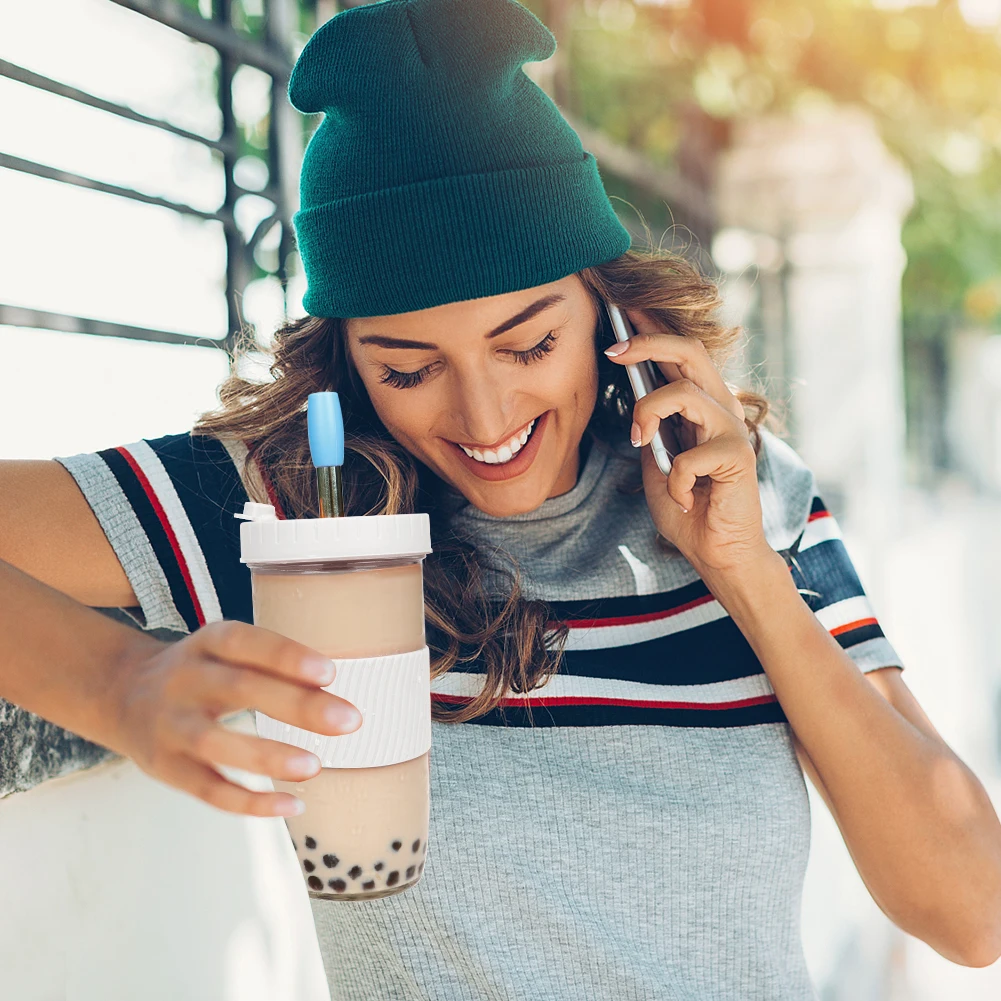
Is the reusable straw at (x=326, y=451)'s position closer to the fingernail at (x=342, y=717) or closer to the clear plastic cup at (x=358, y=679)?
the clear plastic cup at (x=358, y=679)

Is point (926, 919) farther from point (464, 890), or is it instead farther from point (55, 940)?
point (55, 940)

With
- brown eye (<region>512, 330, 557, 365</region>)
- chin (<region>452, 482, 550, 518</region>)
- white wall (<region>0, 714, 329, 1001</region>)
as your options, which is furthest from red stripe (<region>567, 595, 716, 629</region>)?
white wall (<region>0, 714, 329, 1001</region>)

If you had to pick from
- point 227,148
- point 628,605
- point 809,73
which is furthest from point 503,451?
point 809,73

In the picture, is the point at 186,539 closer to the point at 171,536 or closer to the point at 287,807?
the point at 171,536

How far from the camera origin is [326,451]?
998mm

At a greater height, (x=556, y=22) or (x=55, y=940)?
(x=556, y=22)

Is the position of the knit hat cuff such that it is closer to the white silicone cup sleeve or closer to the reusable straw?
the reusable straw

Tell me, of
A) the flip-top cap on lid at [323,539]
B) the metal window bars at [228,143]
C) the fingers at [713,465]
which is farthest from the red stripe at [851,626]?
the metal window bars at [228,143]

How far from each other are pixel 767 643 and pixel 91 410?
1264mm

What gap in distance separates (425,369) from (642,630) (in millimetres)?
551

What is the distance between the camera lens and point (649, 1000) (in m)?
1.62

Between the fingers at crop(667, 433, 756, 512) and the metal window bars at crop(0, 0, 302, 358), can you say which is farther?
the metal window bars at crop(0, 0, 302, 358)

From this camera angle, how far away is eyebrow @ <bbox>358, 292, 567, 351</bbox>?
5.06 feet

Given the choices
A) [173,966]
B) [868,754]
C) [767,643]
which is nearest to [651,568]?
[767,643]
